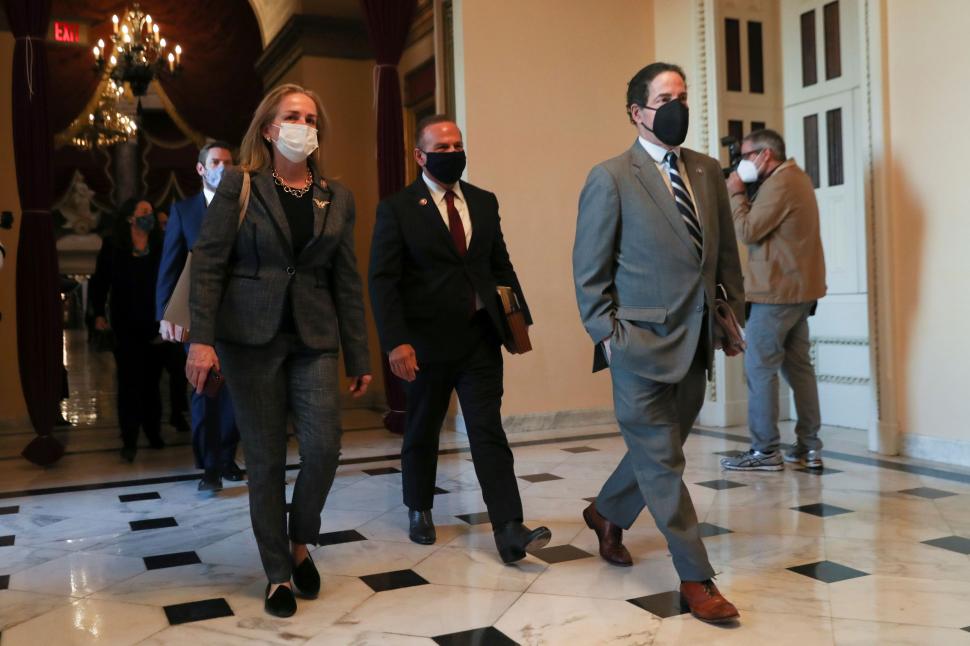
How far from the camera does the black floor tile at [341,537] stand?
3.39 m

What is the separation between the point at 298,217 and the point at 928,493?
2861 millimetres

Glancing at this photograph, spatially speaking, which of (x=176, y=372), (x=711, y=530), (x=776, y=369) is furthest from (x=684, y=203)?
(x=176, y=372)

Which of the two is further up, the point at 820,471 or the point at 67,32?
the point at 67,32

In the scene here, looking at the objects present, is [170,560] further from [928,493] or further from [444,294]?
[928,493]

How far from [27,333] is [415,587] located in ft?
11.2

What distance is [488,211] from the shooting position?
→ 3.28 metres

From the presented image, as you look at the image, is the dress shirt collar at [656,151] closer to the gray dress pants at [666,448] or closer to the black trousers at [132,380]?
the gray dress pants at [666,448]

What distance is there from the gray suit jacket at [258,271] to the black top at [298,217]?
1 cm

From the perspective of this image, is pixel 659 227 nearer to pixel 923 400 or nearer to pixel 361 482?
pixel 361 482

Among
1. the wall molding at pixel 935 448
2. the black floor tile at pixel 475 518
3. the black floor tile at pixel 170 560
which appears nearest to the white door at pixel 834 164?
the wall molding at pixel 935 448

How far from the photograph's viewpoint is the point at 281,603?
2582 mm

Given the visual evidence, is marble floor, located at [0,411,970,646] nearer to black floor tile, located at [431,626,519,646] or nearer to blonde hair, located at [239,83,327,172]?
black floor tile, located at [431,626,519,646]

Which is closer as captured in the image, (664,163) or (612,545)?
(664,163)

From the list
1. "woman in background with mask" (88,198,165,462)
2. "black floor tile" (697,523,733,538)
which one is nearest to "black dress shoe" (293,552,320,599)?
"black floor tile" (697,523,733,538)
